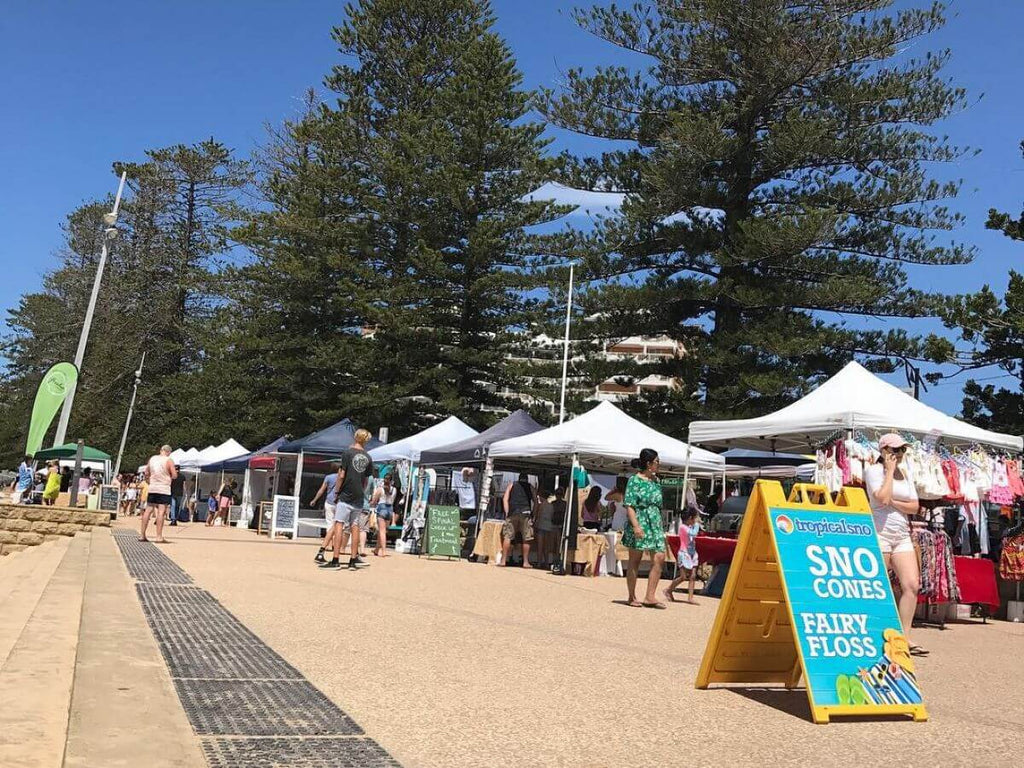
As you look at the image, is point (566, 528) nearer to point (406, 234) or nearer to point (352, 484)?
point (352, 484)

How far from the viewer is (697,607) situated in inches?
434

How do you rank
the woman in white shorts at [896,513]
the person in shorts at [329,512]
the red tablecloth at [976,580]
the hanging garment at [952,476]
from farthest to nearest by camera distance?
the person in shorts at [329,512] → the hanging garment at [952,476] → the red tablecloth at [976,580] → the woman in white shorts at [896,513]

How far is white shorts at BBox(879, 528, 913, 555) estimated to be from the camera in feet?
22.6

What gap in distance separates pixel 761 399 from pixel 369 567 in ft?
51.9

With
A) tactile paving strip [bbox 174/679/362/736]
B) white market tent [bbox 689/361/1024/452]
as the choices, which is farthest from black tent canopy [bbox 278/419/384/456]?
tactile paving strip [bbox 174/679/362/736]

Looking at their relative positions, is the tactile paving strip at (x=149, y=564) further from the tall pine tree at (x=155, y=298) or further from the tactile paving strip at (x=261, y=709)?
the tall pine tree at (x=155, y=298)

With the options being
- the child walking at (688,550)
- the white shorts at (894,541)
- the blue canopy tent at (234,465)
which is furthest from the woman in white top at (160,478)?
the blue canopy tent at (234,465)

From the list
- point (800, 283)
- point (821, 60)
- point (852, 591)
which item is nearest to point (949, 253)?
point (800, 283)

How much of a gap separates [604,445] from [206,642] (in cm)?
1090

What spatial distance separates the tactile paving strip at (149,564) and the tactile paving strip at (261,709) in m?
5.18

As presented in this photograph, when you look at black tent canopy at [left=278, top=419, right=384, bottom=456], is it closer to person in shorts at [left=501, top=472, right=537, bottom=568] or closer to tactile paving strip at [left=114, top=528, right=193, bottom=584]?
person in shorts at [left=501, top=472, right=537, bottom=568]

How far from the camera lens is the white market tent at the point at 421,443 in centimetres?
2211

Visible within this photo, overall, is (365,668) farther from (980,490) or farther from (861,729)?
(980,490)

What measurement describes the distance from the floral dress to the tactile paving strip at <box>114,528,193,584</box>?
3.91m
